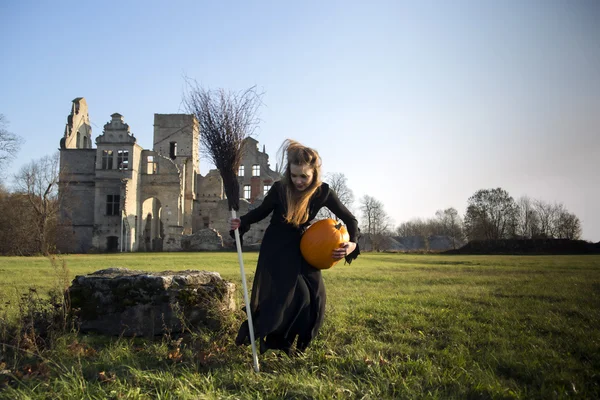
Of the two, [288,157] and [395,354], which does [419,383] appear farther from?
[288,157]

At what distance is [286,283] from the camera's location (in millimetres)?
4113

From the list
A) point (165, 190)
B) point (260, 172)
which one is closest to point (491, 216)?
point (260, 172)

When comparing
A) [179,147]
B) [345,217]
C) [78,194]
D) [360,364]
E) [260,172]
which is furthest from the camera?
[260,172]

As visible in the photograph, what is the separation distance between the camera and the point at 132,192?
38.6 meters

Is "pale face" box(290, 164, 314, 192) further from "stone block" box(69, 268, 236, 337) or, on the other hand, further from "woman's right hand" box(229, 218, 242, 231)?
"stone block" box(69, 268, 236, 337)

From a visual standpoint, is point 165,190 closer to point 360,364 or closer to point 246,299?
point 246,299

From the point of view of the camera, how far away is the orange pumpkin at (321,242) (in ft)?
13.6

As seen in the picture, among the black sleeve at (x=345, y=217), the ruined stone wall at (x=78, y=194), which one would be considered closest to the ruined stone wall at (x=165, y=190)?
the ruined stone wall at (x=78, y=194)

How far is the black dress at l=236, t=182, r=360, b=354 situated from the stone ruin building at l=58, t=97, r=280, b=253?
33.0 meters

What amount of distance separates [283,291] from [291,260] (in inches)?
13.0

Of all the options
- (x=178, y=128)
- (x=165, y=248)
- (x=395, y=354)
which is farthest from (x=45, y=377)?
(x=178, y=128)

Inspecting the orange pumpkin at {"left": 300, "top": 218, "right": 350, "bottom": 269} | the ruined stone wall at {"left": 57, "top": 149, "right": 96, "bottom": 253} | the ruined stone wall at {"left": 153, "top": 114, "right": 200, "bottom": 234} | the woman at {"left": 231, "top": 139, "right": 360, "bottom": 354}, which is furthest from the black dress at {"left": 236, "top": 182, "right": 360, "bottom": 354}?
the ruined stone wall at {"left": 153, "top": 114, "right": 200, "bottom": 234}

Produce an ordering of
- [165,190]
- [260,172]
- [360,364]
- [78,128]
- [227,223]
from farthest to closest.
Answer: [260,172] < [78,128] < [227,223] < [165,190] < [360,364]

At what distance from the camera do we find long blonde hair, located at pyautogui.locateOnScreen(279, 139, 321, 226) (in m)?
4.33
